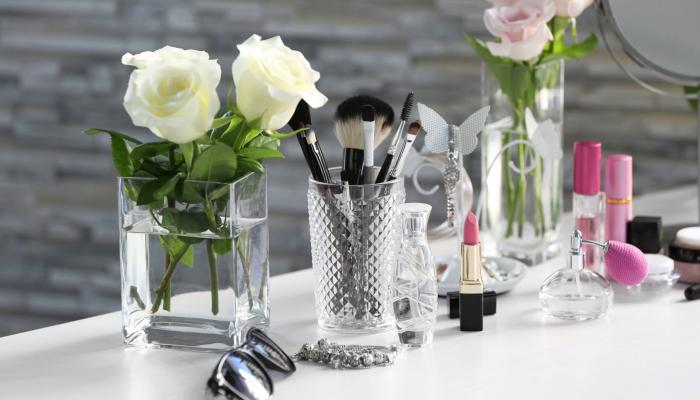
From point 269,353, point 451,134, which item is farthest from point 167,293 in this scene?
point 451,134

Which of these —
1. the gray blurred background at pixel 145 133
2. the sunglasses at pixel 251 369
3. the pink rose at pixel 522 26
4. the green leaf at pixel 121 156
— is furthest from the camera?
the gray blurred background at pixel 145 133

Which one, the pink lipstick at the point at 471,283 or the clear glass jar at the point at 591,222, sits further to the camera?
the clear glass jar at the point at 591,222

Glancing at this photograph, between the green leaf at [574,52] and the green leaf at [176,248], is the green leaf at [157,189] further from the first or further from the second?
the green leaf at [574,52]

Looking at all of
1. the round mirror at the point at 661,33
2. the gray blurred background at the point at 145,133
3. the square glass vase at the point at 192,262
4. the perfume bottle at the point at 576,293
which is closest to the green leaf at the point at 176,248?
the square glass vase at the point at 192,262

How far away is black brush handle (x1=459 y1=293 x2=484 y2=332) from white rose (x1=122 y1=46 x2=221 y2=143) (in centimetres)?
29

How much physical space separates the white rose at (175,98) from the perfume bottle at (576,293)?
37 cm

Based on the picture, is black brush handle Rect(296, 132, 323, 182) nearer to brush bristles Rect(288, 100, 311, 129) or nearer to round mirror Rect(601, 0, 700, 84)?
brush bristles Rect(288, 100, 311, 129)

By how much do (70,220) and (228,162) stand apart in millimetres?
1316

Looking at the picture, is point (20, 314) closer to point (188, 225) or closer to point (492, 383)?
point (188, 225)

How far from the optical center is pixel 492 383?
816 mm

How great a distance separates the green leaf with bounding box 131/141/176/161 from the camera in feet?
Answer: 2.85

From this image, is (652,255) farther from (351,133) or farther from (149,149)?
(149,149)

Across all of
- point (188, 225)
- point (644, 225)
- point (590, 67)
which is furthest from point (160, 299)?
point (590, 67)

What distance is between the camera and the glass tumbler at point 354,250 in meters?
0.92
